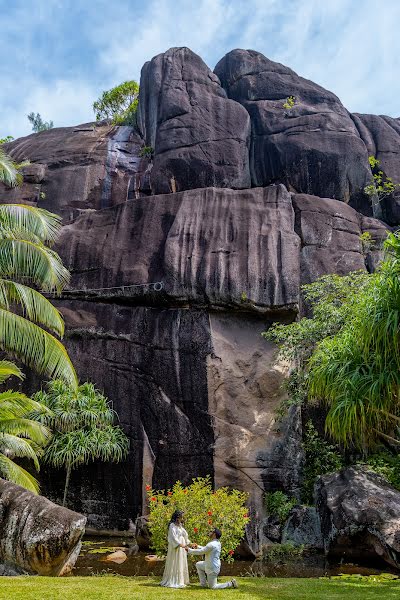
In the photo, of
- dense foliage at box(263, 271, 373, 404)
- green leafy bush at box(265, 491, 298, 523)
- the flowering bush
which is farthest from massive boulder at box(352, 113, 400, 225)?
the flowering bush

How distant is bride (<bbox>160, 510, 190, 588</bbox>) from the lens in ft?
29.9

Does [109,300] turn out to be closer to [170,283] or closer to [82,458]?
[170,283]

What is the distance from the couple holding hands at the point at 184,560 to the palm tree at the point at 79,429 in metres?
7.43

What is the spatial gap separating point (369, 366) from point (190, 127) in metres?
14.1

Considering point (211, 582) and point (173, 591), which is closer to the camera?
point (173, 591)

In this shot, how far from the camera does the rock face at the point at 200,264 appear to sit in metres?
17.1

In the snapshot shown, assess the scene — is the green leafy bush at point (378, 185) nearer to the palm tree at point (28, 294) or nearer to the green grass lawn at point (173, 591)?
the palm tree at point (28, 294)

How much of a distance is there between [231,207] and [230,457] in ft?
24.8

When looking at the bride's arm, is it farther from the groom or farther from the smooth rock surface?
the smooth rock surface

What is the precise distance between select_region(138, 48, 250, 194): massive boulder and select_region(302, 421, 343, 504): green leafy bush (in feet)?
31.4

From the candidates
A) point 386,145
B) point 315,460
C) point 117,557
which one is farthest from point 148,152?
point 117,557

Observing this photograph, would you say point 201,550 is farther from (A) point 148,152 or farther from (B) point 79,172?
(A) point 148,152

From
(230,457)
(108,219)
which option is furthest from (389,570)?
(108,219)

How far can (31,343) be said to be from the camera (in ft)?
40.3
